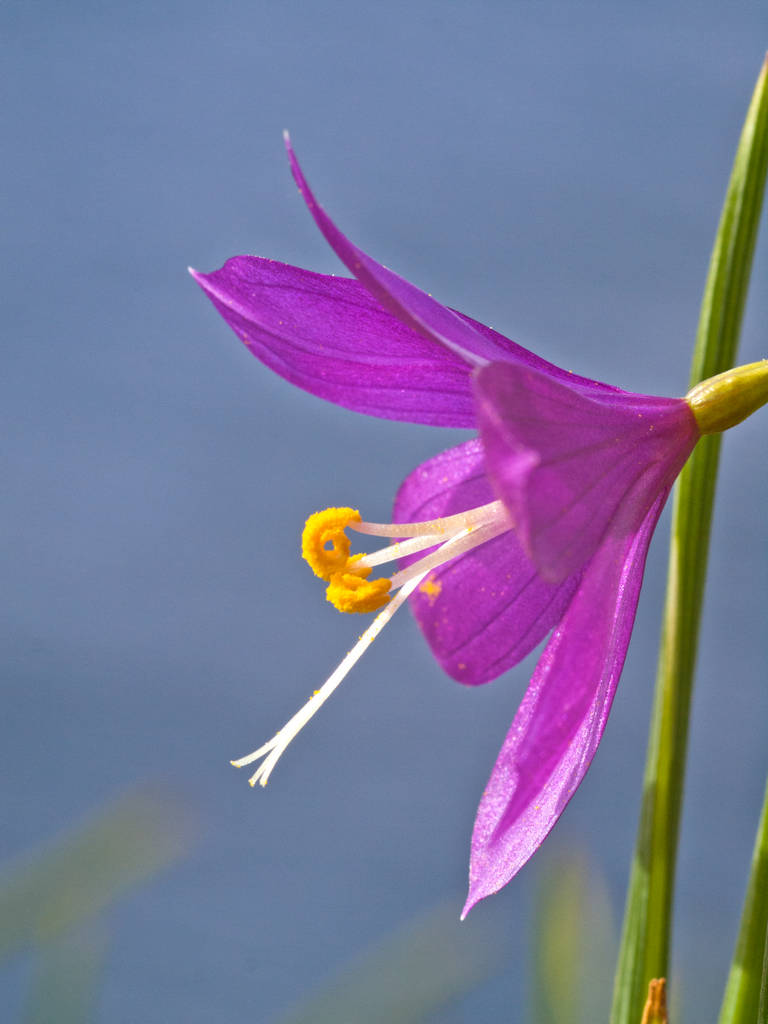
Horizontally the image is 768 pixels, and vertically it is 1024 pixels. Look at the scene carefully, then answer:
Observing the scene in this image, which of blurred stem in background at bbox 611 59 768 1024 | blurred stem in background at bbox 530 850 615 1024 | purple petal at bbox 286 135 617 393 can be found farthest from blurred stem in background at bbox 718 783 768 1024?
blurred stem in background at bbox 530 850 615 1024

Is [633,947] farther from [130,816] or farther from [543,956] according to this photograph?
[130,816]

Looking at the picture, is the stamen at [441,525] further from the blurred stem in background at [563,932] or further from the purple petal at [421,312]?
the blurred stem in background at [563,932]

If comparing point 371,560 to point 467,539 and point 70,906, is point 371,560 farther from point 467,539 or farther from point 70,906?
point 70,906

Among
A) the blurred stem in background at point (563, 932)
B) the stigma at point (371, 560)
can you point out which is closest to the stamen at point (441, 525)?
the stigma at point (371, 560)

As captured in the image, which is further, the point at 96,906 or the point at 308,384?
the point at 96,906

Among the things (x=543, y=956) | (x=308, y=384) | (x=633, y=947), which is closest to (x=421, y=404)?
(x=308, y=384)

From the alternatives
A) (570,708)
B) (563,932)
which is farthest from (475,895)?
(563,932)
